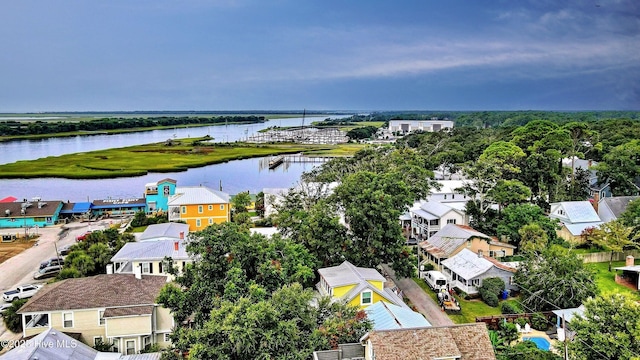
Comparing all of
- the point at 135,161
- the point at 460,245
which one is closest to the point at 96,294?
the point at 460,245

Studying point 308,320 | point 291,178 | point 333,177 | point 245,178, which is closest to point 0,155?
point 245,178

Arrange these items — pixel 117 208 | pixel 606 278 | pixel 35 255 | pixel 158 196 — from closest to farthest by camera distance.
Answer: pixel 606 278 < pixel 35 255 < pixel 158 196 < pixel 117 208

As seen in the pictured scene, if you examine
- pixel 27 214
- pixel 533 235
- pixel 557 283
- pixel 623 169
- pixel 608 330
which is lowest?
pixel 27 214

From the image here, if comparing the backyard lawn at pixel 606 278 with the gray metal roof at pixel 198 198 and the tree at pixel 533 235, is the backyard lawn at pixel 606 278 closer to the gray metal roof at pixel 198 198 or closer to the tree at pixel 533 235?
the tree at pixel 533 235

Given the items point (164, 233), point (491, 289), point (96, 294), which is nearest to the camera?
point (96, 294)

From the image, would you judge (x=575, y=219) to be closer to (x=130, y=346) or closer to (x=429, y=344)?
(x=429, y=344)

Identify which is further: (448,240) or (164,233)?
(448,240)

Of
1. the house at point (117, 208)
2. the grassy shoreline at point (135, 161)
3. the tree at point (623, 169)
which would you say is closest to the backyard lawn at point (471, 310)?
the tree at point (623, 169)
